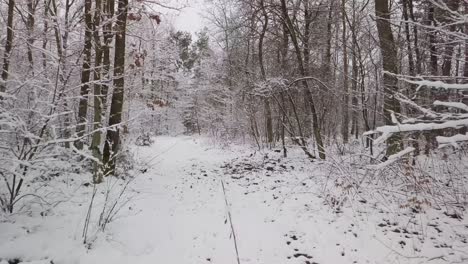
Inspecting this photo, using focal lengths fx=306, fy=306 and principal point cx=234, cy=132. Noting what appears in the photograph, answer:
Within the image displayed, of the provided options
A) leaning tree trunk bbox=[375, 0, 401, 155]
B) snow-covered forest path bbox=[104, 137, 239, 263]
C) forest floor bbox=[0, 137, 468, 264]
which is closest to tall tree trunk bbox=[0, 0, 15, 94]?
forest floor bbox=[0, 137, 468, 264]

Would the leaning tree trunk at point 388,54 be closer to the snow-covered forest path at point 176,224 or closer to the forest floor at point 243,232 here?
the forest floor at point 243,232

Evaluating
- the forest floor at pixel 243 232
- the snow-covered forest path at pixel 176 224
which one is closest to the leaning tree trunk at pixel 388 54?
the forest floor at pixel 243 232

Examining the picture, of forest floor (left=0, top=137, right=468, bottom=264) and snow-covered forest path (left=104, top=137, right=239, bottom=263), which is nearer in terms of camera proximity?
forest floor (left=0, top=137, right=468, bottom=264)

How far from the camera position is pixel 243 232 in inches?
179

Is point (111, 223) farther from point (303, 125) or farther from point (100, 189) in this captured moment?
point (303, 125)

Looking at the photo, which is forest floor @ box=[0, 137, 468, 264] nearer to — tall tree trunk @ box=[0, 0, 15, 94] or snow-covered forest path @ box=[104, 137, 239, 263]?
snow-covered forest path @ box=[104, 137, 239, 263]

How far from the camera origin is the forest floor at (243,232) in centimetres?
364

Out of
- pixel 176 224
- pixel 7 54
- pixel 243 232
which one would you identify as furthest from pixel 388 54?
pixel 7 54

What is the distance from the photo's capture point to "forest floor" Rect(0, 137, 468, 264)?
3.64 meters

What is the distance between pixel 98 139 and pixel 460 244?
658 cm

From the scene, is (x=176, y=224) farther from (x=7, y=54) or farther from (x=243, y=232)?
(x=7, y=54)

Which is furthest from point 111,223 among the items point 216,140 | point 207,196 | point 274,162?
point 216,140

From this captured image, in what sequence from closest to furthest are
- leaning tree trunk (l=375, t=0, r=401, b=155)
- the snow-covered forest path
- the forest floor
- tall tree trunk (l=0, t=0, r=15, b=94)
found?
the forest floor, the snow-covered forest path, tall tree trunk (l=0, t=0, r=15, b=94), leaning tree trunk (l=375, t=0, r=401, b=155)

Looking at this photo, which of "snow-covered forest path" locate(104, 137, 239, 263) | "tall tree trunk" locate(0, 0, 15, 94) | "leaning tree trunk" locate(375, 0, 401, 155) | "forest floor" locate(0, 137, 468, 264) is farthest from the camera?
"leaning tree trunk" locate(375, 0, 401, 155)
